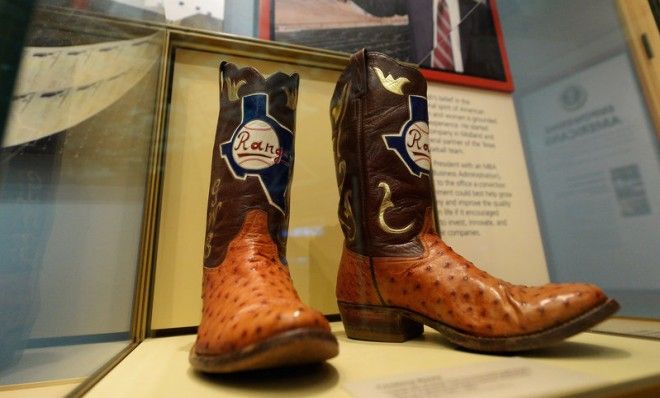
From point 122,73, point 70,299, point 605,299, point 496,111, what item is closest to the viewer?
point 605,299

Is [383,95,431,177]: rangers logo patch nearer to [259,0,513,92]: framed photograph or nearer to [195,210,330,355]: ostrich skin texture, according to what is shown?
[195,210,330,355]: ostrich skin texture

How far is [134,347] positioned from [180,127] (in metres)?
0.53

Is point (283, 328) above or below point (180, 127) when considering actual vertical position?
below

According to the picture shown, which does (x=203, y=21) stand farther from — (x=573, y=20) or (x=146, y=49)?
(x=573, y=20)

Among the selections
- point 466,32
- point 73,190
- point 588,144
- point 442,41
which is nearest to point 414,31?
point 442,41

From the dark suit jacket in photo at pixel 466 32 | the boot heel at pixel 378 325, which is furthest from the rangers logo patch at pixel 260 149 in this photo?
the dark suit jacket in photo at pixel 466 32

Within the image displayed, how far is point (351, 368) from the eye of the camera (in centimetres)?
48

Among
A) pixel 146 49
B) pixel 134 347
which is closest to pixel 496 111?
pixel 146 49

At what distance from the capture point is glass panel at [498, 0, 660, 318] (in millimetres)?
972

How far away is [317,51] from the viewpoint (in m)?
1.08

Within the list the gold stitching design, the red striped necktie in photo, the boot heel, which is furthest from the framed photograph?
the boot heel

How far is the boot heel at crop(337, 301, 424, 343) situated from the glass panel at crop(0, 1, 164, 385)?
0.41m

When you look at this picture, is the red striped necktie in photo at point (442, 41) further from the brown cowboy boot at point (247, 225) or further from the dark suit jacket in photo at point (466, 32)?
the brown cowboy boot at point (247, 225)

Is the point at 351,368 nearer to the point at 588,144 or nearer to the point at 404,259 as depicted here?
the point at 404,259
